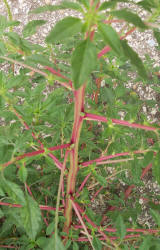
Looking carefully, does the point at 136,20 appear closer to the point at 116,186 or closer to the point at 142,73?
the point at 142,73

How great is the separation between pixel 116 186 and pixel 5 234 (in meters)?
0.86

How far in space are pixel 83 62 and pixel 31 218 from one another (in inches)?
24.3

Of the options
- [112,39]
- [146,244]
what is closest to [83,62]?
[112,39]

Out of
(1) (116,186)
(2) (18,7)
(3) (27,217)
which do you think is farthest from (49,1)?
(3) (27,217)

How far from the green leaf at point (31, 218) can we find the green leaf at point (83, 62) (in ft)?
1.88

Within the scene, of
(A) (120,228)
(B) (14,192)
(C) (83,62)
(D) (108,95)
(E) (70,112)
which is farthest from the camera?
(D) (108,95)

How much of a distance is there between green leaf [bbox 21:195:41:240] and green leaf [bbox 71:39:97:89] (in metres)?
0.57

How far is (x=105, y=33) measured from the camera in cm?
61

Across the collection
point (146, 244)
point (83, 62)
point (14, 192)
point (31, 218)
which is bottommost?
point (146, 244)

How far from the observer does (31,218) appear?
0.98m

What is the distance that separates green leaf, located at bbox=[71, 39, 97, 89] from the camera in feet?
1.85

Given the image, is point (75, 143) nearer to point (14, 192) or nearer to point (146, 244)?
point (14, 192)

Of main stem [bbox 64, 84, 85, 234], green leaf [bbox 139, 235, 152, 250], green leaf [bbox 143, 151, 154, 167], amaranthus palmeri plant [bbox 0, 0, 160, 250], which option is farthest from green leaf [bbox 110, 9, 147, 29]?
green leaf [bbox 139, 235, 152, 250]

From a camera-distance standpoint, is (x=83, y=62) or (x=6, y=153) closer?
(x=83, y=62)
